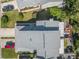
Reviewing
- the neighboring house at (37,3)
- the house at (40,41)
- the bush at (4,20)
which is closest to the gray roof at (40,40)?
the house at (40,41)

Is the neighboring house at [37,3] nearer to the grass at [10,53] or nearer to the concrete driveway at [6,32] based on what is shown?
the concrete driveway at [6,32]

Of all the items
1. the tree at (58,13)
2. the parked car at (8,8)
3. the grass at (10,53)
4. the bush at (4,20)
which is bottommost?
the grass at (10,53)

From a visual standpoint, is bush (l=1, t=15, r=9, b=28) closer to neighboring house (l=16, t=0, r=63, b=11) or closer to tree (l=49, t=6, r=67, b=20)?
neighboring house (l=16, t=0, r=63, b=11)

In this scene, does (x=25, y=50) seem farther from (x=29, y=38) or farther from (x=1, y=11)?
(x=1, y=11)

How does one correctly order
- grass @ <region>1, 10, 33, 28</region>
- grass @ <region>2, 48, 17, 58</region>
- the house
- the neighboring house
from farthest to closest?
grass @ <region>1, 10, 33, 28</region> → grass @ <region>2, 48, 17, 58</region> → the neighboring house → the house

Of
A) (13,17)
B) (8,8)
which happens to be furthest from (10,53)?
(8,8)

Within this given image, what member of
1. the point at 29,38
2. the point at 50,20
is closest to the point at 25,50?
the point at 29,38

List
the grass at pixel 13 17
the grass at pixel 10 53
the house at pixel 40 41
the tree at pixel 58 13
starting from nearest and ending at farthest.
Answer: the house at pixel 40 41
the tree at pixel 58 13
the grass at pixel 10 53
the grass at pixel 13 17

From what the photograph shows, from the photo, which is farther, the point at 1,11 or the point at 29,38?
the point at 1,11

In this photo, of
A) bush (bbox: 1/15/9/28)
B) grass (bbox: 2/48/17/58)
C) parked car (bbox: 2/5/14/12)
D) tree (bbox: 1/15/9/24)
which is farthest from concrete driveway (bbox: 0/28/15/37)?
parked car (bbox: 2/5/14/12)

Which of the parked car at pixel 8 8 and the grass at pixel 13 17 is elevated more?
the parked car at pixel 8 8

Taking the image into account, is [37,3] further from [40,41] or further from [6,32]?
→ [6,32]
